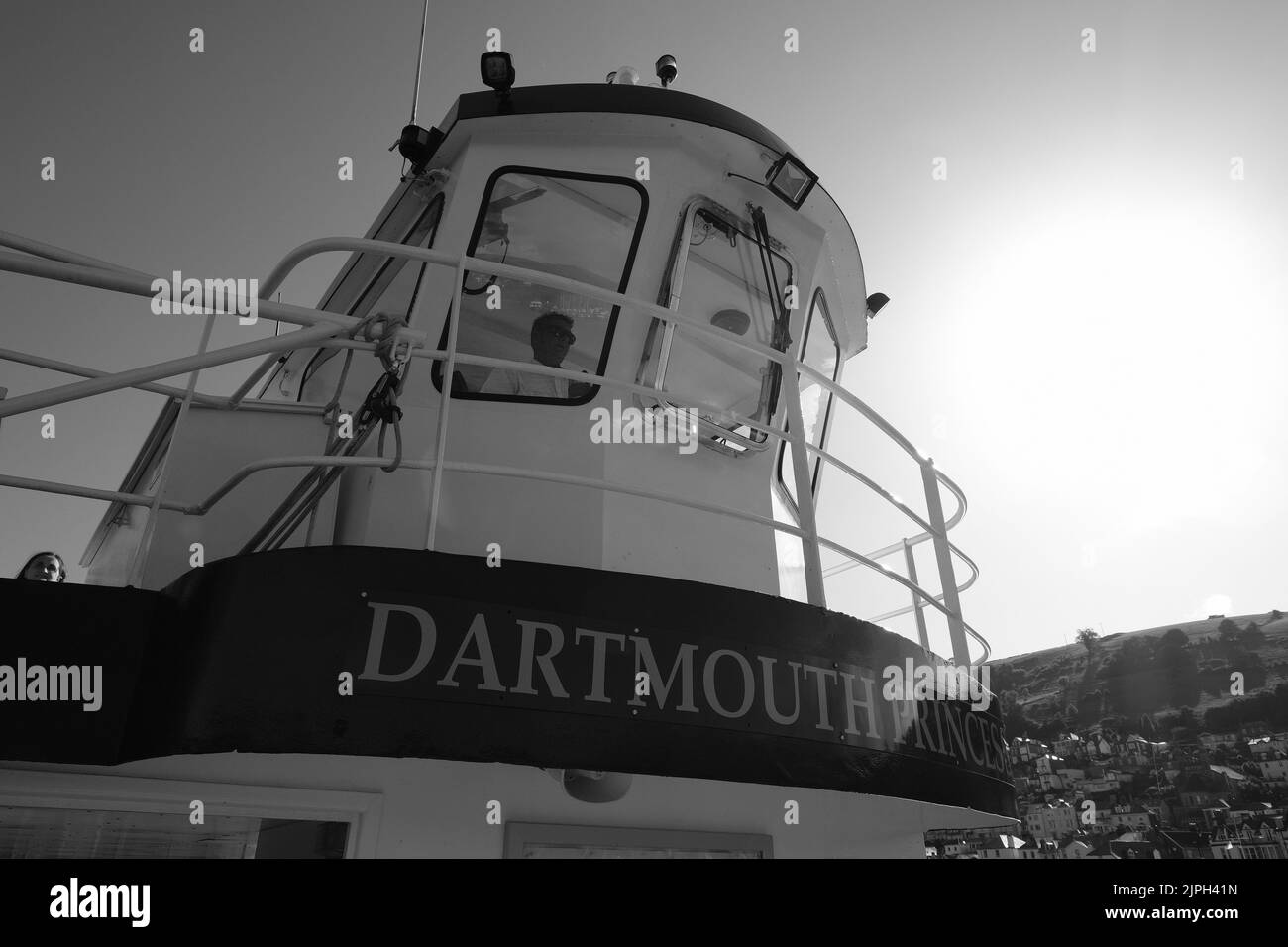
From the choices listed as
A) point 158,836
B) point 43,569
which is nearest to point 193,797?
point 158,836

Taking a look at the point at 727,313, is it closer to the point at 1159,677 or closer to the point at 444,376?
the point at 444,376

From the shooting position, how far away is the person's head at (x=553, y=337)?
4488mm

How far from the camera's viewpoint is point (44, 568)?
3918 millimetres

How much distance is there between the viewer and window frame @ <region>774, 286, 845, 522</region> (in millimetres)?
5176

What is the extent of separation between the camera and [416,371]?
4191mm

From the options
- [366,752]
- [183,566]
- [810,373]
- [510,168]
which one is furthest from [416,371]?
[366,752]

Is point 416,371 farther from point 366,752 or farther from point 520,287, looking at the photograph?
point 366,752

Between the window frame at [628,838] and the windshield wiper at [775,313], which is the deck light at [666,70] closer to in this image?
the windshield wiper at [775,313]

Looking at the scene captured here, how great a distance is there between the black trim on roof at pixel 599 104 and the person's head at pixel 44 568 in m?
3.35

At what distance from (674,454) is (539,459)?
859 mm

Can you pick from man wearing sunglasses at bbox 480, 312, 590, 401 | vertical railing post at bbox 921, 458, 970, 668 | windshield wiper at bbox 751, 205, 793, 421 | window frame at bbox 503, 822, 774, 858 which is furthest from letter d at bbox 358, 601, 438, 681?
windshield wiper at bbox 751, 205, 793, 421

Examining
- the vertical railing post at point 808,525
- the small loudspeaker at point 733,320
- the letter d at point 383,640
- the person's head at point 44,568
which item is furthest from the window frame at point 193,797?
the small loudspeaker at point 733,320

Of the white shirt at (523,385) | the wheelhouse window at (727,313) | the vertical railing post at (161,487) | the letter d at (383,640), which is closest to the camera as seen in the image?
the letter d at (383,640)

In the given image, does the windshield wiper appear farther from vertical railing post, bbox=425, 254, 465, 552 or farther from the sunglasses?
vertical railing post, bbox=425, 254, 465, 552
